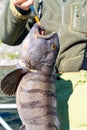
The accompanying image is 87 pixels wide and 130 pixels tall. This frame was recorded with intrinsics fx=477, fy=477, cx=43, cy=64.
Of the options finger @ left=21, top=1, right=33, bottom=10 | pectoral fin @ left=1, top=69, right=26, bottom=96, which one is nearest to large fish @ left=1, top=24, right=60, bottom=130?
pectoral fin @ left=1, top=69, right=26, bottom=96

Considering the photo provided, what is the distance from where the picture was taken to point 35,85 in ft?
14.2

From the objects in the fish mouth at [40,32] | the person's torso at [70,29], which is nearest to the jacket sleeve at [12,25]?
the person's torso at [70,29]

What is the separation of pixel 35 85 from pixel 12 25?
36.2 inches

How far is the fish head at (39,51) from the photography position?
4.29 m

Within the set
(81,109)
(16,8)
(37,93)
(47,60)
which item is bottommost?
(81,109)

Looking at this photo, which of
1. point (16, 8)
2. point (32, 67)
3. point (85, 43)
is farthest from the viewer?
point (85, 43)

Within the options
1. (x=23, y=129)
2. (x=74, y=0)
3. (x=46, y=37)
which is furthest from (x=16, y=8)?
(x=23, y=129)

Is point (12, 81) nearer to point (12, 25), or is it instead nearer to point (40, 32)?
point (40, 32)

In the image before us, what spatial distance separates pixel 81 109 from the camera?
4812mm

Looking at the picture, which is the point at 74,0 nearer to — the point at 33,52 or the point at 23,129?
the point at 33,52

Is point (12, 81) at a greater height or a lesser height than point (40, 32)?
lesser

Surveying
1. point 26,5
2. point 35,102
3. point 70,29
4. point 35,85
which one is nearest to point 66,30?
point 70,29

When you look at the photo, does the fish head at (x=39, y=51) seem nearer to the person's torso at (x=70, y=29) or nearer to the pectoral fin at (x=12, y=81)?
the pectoral fin at (x=12, y=81)

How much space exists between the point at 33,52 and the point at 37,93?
0.37 meters
